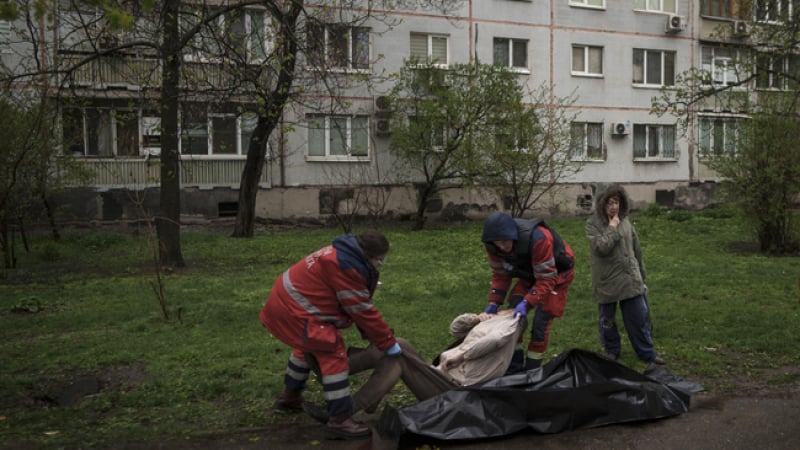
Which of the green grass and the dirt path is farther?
the green grass

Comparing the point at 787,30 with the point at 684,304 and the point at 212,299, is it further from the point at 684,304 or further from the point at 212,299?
the point at 212,299

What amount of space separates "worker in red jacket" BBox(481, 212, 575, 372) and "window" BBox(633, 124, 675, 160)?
23274 millimetres

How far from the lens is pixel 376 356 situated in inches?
207

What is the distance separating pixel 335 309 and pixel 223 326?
14.0 ft

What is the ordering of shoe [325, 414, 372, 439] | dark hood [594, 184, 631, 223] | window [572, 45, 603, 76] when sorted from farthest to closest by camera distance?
1. window [572, 45, 603, 76]
2. dark hood [594, 184, 631, 223]
3. shoe [325, 414, 372, 439]

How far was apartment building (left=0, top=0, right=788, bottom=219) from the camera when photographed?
21.0 metres

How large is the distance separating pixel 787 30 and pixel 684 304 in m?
4.50

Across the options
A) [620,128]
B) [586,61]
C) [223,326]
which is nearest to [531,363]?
[223,326]

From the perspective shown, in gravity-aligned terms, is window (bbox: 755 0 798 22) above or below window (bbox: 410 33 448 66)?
below

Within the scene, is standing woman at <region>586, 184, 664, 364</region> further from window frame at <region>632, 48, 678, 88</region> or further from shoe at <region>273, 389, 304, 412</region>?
window frame at <region>632, 48, 678, 88</region>

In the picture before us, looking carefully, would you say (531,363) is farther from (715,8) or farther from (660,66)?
(715,8)

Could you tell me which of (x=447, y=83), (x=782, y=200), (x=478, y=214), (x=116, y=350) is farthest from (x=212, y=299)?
(x=478, y=214)

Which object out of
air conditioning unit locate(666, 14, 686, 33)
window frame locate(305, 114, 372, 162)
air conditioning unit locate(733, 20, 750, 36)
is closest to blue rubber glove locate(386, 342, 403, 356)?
air conditioning unit locate(733, 20, 750, 36)

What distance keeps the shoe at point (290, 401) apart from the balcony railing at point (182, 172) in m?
15.8
